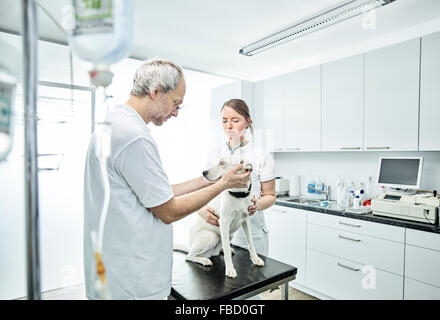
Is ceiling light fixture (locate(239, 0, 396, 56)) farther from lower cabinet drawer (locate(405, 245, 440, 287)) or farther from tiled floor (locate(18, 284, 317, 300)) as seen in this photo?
tiled floor (locate(18, 284, 317, 300))

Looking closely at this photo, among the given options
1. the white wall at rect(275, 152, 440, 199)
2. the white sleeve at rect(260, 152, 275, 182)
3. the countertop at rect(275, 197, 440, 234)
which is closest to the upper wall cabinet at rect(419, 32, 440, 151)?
the white wall at rect(275, 152, 440, 199)

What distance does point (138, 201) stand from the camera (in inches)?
38.3

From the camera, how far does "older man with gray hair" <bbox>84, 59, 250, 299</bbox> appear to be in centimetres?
91

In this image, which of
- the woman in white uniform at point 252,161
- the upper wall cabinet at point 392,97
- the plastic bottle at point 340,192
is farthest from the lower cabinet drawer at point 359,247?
the woman in white uniform at point 252,161

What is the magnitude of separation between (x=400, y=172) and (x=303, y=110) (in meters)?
1.20

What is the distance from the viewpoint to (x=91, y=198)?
97 cm

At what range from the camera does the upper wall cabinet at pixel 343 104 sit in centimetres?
282

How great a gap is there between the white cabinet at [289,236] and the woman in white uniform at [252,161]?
1.19 metres

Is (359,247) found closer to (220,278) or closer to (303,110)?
(303,110)

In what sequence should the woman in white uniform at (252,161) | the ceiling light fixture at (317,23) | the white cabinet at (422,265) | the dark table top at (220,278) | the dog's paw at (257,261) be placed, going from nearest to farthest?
the dark table top at (220,278), the dog's paw at (257,261), the woman in white uniform at (252,161), the white cabinet at (422,265), the ceiling light fixture at (317,23)

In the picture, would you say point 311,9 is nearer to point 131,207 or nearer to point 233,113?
point 233,113

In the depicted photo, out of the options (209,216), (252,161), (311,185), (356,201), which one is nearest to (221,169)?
(209,216)

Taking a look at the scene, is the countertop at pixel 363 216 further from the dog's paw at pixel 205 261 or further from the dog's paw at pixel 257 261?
the dog's paw at pixel 205 261

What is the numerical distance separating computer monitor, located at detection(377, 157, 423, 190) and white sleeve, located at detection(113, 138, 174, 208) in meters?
2.45
